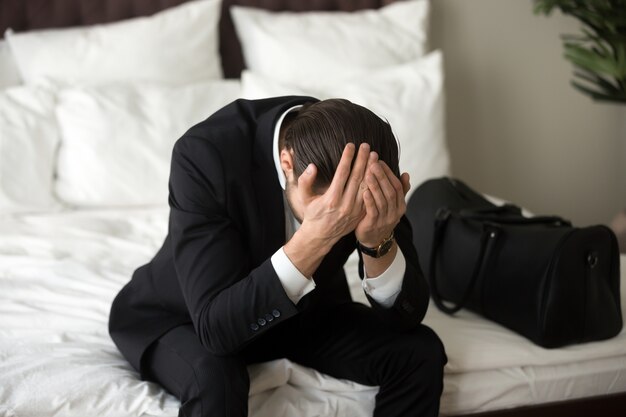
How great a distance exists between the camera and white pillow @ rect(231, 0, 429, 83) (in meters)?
2.61

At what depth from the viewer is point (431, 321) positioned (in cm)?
175

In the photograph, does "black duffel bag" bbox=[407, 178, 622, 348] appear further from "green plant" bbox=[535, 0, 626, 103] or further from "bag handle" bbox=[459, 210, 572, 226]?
"green plant" bbox=[535, 0, 626, 103]

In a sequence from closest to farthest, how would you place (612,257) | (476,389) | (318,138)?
(318,138), (476,389), (612,257)

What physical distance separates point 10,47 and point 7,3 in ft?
0.55

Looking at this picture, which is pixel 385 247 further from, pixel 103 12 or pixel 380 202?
pixel 103 12

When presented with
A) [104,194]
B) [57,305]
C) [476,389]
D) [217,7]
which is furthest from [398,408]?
[217,7]

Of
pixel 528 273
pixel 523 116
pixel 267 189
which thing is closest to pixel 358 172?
pixel 267 189

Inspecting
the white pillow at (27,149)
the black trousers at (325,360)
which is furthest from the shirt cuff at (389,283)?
the white pillow at (27,149)

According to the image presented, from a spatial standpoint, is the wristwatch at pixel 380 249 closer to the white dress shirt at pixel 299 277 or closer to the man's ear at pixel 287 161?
the white dress shirt at pixel 299 277

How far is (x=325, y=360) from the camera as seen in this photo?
149cm

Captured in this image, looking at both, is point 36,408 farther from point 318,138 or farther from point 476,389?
point 476,389

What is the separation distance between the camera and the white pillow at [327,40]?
261 centimetres

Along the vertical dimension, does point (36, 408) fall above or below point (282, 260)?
below

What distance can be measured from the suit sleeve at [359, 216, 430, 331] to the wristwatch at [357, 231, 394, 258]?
42mm
